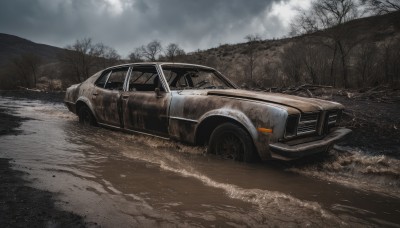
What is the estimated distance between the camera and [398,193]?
295 centimetres

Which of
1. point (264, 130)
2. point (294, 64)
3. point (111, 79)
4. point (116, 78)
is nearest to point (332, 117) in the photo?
point (264, 130)

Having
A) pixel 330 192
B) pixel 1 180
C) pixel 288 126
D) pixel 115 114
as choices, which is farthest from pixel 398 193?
pixel 115 114

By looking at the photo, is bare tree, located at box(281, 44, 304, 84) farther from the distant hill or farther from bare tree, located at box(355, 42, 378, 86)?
the distant hill

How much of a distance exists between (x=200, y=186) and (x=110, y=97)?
10.2 feet

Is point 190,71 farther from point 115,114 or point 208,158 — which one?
point 208,158

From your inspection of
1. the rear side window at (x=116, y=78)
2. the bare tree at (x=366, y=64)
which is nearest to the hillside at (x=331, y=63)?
the bare tree at (x=366, y=64)

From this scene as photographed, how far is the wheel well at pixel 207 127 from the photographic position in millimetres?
3869

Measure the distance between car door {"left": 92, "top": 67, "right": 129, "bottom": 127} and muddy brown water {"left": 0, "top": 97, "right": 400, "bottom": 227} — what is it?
2.67ft

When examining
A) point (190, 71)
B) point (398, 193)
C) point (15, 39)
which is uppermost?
point (15, 39)

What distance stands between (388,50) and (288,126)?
16.6 meters

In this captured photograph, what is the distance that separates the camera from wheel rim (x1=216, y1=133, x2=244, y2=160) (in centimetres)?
371

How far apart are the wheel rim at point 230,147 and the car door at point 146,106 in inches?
38.1

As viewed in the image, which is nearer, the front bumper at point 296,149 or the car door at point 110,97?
the front bumper at point 296,149

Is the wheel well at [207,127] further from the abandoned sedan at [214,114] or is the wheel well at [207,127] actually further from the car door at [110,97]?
the car door at [110,97]
